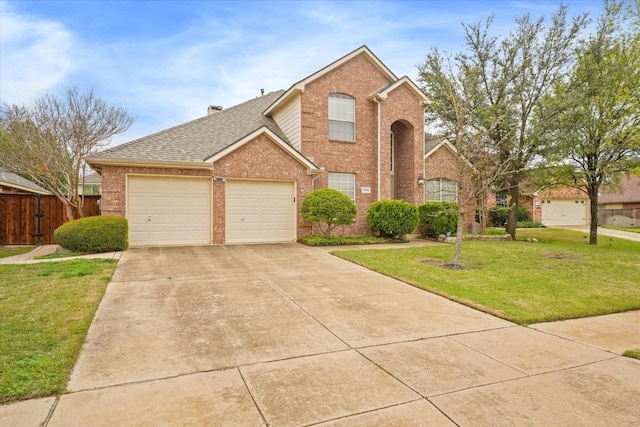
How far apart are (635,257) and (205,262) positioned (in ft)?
41.4

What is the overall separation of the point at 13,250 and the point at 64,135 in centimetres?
417

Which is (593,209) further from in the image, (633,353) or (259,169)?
(633,353)

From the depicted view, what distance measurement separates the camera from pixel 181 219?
12.5 m

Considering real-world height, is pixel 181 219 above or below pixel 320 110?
below

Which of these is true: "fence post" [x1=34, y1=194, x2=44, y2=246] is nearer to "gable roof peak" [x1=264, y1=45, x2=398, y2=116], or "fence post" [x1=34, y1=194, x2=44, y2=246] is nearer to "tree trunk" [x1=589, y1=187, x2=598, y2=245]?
"gable roof peak" [x1=264, y1=45, x2=398, y2=116]

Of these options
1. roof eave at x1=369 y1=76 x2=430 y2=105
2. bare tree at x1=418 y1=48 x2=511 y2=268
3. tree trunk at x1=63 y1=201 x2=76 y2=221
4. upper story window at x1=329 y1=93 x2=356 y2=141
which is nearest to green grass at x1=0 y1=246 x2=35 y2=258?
tree trunk at x1=63 y1=201 x2=76 y2=221

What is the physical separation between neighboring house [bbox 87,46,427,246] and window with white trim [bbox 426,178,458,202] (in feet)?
3.81

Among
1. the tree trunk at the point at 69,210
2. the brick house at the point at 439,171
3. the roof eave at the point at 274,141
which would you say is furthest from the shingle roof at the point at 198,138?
the brick house at the point at 439,171

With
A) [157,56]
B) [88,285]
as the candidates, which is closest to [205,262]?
[88,285]

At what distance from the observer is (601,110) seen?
14250mm

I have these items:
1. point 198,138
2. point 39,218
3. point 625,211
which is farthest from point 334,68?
point 625,211

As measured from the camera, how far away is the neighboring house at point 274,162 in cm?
1212

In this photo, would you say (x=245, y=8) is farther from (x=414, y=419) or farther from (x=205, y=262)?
(x=414, y=419)

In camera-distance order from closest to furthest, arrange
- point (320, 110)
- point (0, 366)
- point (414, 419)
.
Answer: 1. point (414, 419)
2. point (0, 366)
3. point (320, 110)
